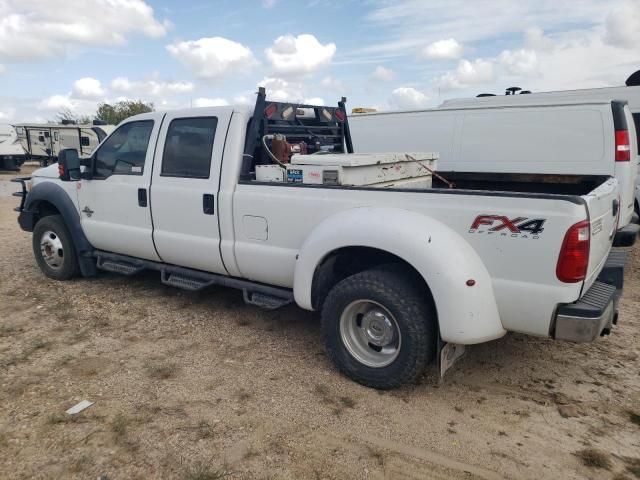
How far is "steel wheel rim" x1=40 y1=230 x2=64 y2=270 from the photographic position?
19.0 ft

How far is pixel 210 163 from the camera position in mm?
4348

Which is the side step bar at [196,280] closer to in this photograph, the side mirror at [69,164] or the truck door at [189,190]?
the truck door at [189,190]

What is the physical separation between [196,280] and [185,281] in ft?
0.38

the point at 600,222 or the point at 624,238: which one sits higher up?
the point at 600,222

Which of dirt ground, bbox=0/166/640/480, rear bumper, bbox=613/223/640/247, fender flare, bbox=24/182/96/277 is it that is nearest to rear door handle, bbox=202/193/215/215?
dirt ground, bbox=0/166/640/480

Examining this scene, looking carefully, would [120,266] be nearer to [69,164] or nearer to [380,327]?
[69,164]

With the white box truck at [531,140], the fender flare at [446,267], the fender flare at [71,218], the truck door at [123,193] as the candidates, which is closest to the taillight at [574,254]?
the fender flare at [446,267]

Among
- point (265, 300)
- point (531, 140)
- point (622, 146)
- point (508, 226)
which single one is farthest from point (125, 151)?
point (622, 146)

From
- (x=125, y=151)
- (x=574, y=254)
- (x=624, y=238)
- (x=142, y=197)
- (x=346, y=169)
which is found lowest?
(x=624, y=238)

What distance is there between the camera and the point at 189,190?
14.6 feet

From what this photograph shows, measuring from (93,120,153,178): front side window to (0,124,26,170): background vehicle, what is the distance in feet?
67.4

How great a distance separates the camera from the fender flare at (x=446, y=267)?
299 cm

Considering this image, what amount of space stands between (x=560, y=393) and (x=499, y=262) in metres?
1.20

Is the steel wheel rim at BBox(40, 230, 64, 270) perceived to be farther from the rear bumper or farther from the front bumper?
the rear bumper
